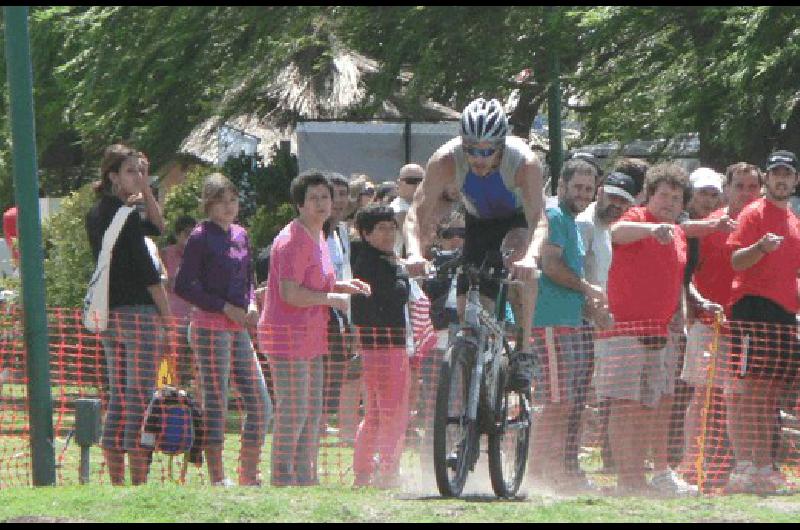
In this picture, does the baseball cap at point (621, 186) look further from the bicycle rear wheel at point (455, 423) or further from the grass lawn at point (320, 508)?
the grass lawn at point (320, 508)

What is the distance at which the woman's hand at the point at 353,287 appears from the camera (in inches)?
392

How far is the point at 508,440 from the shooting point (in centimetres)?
923

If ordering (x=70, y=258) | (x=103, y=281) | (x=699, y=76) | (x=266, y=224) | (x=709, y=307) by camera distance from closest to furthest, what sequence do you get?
(x=103, y=281), (x=709, y=307), (x=699, y=76), (x=70, y=258), (x=266, y=224)

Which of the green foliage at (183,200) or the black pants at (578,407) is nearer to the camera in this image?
the black pants at (578,407)

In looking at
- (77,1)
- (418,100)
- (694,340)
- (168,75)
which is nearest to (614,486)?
(694,340)

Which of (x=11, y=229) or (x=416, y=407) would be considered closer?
(x=416, y=407)

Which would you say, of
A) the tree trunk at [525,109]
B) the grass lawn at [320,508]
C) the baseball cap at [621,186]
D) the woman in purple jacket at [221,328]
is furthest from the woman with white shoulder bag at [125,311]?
the tree trunk at [525,109]

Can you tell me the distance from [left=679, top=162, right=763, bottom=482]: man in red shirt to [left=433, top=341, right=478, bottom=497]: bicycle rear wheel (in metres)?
2.88

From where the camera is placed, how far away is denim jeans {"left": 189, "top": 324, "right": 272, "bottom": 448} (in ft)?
34.1

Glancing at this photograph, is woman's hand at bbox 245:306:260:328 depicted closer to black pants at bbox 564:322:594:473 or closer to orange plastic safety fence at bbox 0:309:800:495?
orange plastic safety fence at bbox 0:309:800:495

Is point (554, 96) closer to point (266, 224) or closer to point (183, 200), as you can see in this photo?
point (266, 224)

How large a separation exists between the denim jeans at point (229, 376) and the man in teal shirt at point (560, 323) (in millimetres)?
1717

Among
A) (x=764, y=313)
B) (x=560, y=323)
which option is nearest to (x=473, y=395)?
(x=560, y=323)

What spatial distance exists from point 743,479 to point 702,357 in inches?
35.7
